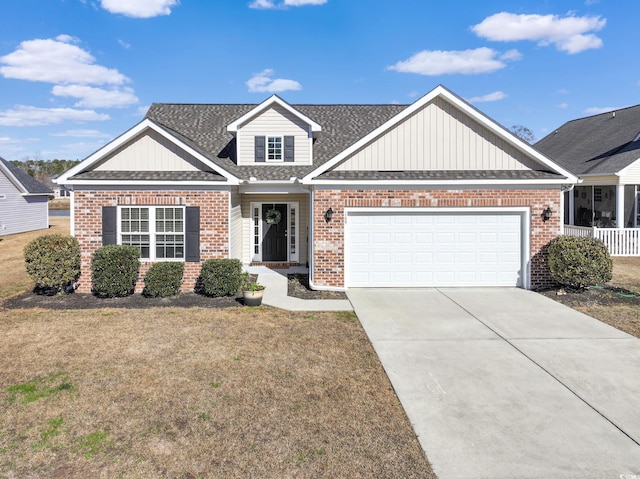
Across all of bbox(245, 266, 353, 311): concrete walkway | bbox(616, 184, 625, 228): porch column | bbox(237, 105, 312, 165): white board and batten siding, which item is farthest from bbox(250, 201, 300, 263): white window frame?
bbox(616, 184, 625, 228): porch column

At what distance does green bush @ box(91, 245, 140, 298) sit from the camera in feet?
37.1

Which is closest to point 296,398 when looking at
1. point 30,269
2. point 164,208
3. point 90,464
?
point 90,464

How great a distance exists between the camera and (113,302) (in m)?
11.1

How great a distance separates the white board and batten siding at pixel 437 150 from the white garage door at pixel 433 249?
1.36 metres

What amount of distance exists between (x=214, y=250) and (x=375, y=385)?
24.6ft

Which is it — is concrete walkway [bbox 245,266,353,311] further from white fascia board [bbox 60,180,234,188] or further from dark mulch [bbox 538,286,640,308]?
dark mulch [bbox 538,286,640,308]

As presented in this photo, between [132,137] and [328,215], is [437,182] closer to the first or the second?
[328,215]

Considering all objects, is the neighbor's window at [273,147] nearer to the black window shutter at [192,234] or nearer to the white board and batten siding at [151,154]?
the white board and batten siding at [151,154]

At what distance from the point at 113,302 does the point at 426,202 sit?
28.2 ft

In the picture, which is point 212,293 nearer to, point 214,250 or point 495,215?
point 214,250

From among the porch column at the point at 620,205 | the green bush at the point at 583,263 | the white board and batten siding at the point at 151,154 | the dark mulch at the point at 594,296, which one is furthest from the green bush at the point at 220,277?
the porch column at the point at 620,205

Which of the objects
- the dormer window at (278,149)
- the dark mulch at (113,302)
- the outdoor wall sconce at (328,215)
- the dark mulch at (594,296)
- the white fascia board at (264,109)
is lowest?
the dark mulch at (113,302)

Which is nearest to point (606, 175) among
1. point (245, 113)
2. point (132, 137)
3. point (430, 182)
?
point (430, 182)

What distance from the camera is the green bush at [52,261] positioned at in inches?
447
